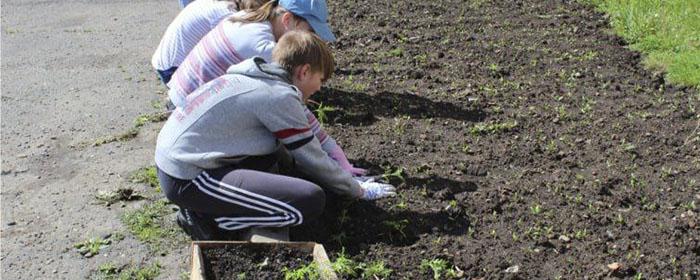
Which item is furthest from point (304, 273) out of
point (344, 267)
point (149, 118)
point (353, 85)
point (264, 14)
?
point (353, 85)

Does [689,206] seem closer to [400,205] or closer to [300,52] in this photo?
[400,205]

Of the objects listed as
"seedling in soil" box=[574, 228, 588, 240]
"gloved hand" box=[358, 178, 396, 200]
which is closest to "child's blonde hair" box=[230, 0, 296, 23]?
"gloved hand" box=[358, 178, 396, 200]

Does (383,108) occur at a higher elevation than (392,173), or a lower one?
lower

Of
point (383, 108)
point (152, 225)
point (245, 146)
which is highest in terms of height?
point (245, 146)

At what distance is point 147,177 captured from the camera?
5.23 meters

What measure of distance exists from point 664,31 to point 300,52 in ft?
14.8

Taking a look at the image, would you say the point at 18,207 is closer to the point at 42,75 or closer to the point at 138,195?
the point at 138,195

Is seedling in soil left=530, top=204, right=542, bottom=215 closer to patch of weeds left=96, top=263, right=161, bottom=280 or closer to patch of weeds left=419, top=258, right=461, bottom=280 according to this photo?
patch of weeds left=419, top=258, right=461, bottom=280

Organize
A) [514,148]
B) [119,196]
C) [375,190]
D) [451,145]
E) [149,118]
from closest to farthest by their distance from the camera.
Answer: [375,190] < [119,196] < [514,148] < [451,145] < [149,118]

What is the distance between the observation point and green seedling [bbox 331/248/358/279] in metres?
3.89

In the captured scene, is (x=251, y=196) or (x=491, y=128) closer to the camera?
(x=251, y=196)

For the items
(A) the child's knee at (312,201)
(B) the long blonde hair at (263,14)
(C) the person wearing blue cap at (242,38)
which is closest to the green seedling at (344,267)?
(A) the child's knee at (312,201)

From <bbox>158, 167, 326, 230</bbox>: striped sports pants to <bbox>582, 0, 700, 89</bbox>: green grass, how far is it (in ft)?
11.6

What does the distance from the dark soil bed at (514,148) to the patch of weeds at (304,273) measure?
11.8 inches
